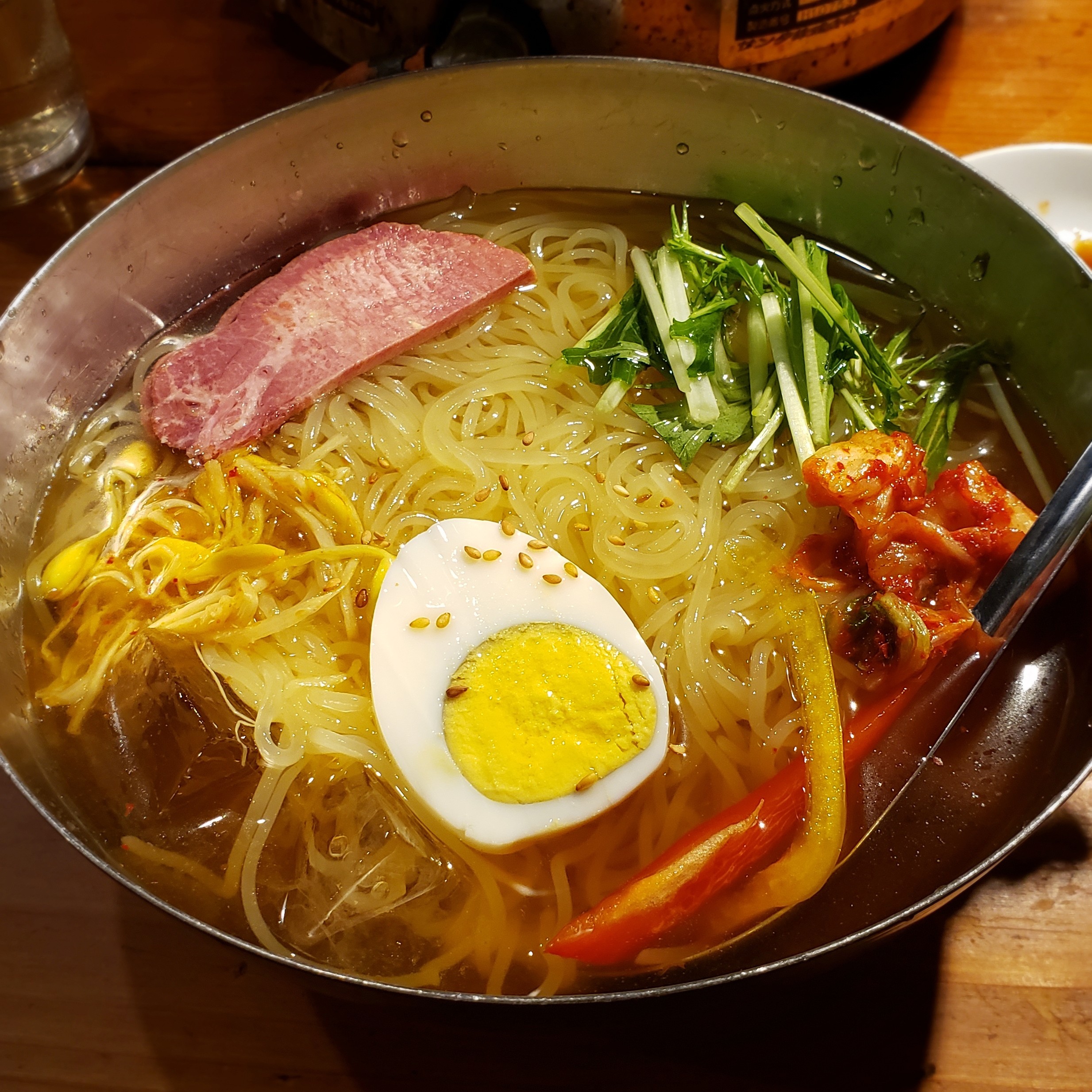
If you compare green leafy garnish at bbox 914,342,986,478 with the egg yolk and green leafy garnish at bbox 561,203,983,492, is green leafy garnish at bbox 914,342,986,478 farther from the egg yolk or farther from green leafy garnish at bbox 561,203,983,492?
the egg yolk

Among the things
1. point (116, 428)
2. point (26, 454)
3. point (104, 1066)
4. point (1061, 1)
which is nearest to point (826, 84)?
point (1061, 1)

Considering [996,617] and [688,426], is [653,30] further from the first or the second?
[996,617]

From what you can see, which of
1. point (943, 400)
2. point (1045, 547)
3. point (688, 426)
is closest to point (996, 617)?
point (1045, 547)

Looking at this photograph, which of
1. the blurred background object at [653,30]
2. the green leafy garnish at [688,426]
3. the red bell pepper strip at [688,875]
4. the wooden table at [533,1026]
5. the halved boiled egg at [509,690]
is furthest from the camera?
the blurred background object at [653,30]

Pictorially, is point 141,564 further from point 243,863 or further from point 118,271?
point 118,271

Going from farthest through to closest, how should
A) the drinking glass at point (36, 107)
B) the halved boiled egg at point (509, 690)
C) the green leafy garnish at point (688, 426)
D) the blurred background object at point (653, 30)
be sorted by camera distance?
the drinking glass at point (36, 107) → the blurred background object at point (653, 30) → the green leafy garnish at point (688, 426) → the halved boiled egg at point (509, 690)

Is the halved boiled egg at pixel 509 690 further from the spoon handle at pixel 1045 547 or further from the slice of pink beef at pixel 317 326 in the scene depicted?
the spoon handle at pixel 1045 547

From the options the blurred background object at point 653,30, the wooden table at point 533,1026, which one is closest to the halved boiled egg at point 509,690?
the wooden table at point 533,1026
